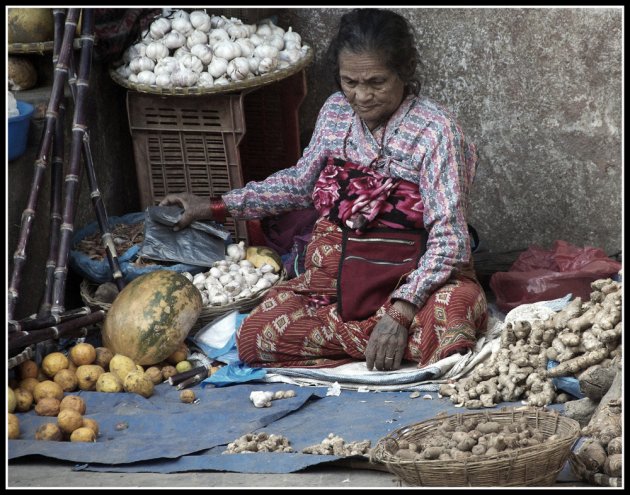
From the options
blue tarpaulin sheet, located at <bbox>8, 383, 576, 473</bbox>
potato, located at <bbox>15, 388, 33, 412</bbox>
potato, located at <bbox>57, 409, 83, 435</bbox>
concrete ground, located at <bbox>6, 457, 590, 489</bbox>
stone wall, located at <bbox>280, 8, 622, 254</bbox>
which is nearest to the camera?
concrete ground, located at <bbox>6, 457, 590, 489</bbox>

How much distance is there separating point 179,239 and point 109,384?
1037 mm

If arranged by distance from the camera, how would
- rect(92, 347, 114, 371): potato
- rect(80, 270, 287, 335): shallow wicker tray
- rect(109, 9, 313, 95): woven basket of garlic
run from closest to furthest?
rect(92, 347, 114, 371): potato
rect(80, 270, 287, 335): shallow wicker tray
rect(109, 9, 313, 95): woven basket of garlic

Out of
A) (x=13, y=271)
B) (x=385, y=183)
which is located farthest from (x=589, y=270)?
(x=13, y=271)

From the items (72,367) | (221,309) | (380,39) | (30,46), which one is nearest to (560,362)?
(380,39)

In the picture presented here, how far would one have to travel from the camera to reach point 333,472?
126 inches

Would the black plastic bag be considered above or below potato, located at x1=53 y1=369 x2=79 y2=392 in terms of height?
above

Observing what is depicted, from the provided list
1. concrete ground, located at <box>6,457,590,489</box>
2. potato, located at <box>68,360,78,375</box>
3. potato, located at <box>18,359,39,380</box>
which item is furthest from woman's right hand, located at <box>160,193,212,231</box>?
concrete ground, located at <box>6,457,590,489</box>

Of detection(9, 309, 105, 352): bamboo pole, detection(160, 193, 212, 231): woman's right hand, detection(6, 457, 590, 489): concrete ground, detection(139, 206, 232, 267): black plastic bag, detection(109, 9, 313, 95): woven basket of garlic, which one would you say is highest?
detection(109, 9, 313, 95): woven basket of garlic

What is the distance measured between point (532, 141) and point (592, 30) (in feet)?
2.07

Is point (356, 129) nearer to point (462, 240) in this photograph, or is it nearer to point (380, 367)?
point (462, 240)

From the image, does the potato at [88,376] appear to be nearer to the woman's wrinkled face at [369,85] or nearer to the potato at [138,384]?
the potato at [138,384]

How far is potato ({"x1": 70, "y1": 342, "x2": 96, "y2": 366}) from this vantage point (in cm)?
418

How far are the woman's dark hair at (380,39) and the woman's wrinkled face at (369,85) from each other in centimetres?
3

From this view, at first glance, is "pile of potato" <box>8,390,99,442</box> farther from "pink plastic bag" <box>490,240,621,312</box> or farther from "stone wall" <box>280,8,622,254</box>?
"stone wall" <box>280,8,622,254</box>
